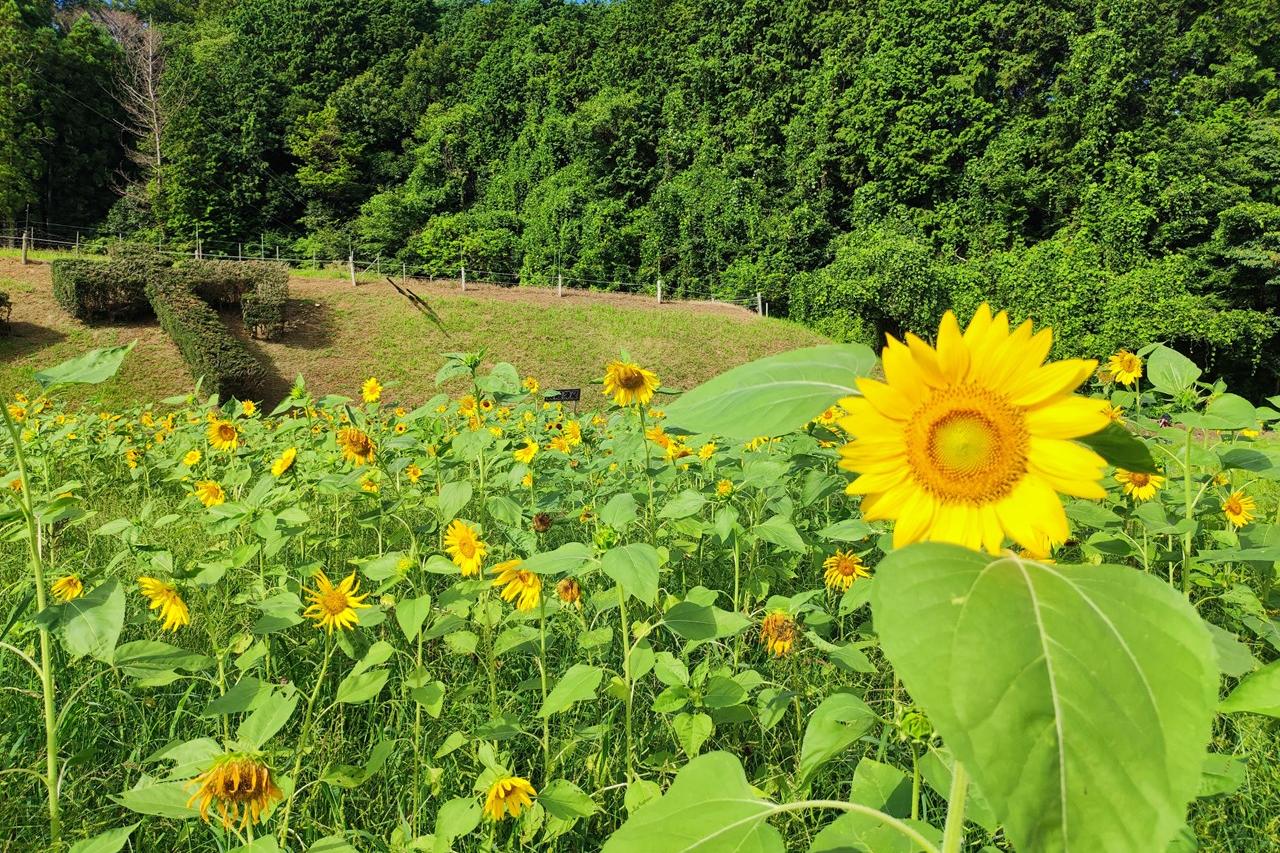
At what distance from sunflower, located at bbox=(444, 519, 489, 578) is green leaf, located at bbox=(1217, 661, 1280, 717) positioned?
1.13 metres

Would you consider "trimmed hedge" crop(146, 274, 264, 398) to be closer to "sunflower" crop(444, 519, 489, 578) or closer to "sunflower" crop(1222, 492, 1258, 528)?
"sunflower" crop(444, 519, 489, 578)

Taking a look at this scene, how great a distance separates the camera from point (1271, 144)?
1316 centimetres

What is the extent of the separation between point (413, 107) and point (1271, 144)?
29.8 meters

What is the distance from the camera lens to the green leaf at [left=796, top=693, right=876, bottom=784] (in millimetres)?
697

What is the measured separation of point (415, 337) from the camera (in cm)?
1204

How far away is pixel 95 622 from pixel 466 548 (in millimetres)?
607

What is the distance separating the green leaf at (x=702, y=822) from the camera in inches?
16.5

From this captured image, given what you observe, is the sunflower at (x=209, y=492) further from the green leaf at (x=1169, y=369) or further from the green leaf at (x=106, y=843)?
the green leaf at (x=1169, y=369)

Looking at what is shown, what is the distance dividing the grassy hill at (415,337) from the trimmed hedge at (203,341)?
0.33m

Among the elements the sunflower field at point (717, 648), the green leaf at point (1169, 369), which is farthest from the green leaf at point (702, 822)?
the green leaf at point (1169, 369)

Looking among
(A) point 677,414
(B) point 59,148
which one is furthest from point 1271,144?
(B) point 59,148

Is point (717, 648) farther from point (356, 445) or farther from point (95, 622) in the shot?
point (95, 622)

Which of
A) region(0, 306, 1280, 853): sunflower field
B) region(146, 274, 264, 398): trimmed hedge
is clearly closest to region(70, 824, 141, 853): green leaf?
region(0, 306, 1280, 853): sunflower field

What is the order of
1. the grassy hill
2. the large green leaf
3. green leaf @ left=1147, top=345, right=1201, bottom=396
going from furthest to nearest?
the grassy hill → green leaf @ left=1147, top=345, right=1201, bottom=396 → the large green leaf
